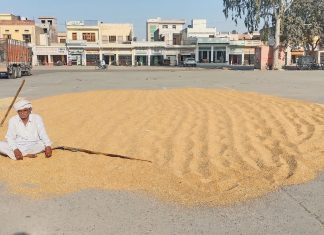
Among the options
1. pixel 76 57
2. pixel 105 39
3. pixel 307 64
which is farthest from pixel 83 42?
pixel 307 64

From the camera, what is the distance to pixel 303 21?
176 feet

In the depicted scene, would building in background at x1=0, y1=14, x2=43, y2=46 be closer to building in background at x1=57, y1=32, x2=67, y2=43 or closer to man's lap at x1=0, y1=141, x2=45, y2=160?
building in background at x1=57, y1=32, x2=67, y2=43

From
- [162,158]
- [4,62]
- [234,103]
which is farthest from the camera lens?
[4,62]

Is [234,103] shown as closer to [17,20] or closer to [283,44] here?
[283,44]

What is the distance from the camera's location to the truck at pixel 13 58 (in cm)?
3228

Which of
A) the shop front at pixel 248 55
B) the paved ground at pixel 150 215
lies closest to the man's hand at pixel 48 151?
the paved ground at pixel 150 215

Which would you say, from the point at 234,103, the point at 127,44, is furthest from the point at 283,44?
the point at 234,103

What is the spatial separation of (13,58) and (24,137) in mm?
29935

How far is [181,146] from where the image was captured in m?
7.08

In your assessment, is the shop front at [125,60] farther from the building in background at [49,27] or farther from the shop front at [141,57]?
the building in background at [49,27]

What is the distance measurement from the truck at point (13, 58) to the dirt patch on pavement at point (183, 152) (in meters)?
23.2

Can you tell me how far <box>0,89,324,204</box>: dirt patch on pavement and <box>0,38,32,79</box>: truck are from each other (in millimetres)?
23179

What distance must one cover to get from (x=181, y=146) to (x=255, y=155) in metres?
1.26

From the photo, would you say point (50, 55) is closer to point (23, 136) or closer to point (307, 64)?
point (307, 64)
